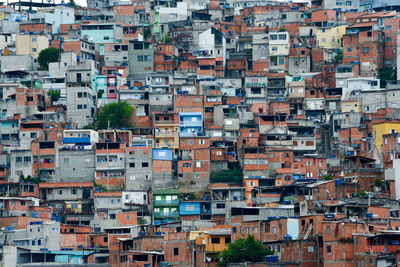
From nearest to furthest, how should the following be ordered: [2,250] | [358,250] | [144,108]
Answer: [358,250] → [2,250] → [144,108]

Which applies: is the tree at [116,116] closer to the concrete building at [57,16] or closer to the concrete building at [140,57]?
the concrete building at [140,57]

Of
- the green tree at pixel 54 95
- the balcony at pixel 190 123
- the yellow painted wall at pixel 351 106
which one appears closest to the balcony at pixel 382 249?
the balcony at pixel 190 123

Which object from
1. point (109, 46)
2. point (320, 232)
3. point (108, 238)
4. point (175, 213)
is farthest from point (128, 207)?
point (109, 46)

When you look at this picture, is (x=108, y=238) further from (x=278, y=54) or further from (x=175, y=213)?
(x=278, y=54)

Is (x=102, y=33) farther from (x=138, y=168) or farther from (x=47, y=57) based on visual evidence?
(x=138, y=168)

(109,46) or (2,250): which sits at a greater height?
(109,46)
